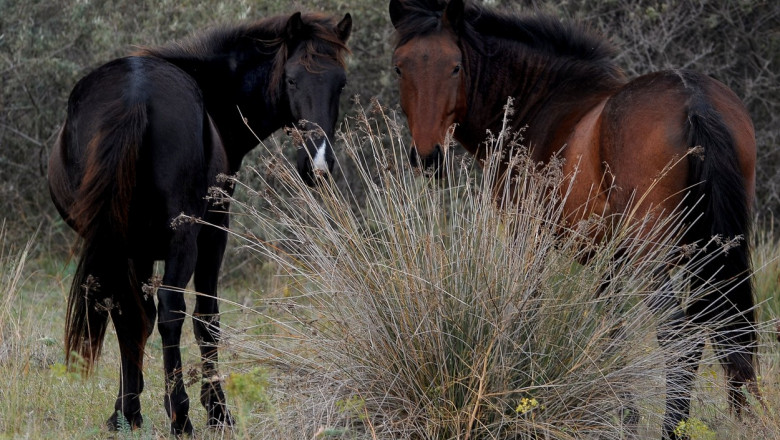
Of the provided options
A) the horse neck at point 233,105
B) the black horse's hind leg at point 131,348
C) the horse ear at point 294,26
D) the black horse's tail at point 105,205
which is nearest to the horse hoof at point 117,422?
the black horse's hind leg at point 131,348

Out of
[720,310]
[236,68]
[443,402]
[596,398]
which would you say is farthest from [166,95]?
[720,310]

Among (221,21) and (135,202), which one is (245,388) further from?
(221,21)

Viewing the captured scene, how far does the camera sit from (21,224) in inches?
377

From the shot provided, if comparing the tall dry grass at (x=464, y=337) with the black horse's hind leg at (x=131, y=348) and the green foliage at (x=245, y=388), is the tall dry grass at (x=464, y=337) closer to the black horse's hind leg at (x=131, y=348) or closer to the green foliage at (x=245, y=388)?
the green foliage at (x=245, y=388)

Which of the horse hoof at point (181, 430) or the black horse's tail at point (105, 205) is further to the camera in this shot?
the horse hoof at point (181, 430)

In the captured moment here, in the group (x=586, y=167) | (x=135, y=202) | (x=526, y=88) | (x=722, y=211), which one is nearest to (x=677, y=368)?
(x=722, y=211)

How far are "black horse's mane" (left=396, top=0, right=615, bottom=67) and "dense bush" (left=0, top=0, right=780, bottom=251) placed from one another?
145 inches

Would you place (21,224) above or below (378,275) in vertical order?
below

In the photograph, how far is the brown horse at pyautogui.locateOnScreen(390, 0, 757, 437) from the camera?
384 cm

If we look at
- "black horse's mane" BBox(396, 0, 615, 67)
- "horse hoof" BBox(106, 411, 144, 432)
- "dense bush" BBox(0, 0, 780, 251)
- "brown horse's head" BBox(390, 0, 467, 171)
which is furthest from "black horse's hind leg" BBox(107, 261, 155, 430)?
"dense bush" BBox(0, 0, 780, 251)

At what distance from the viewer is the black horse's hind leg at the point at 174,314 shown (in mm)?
3971

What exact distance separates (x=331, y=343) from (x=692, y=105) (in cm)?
188

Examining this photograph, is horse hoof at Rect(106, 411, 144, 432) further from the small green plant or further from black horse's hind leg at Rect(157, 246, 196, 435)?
the small green plant

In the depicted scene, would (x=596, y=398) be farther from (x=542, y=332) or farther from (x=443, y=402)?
(x=443, y=402)
